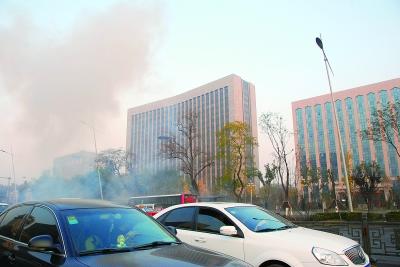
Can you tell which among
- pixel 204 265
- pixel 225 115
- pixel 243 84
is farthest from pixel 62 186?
pixel 204 265

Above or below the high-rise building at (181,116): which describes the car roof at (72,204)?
below

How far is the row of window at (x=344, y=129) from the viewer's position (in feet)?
256

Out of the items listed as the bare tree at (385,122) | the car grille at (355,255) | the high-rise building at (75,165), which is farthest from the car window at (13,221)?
the high-rise building at (75,165)

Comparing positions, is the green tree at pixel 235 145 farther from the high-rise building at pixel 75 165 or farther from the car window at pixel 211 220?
the car window at pixel 211 220

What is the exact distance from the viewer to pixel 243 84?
56.8 m

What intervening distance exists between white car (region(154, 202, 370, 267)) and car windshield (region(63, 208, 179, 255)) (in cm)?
145

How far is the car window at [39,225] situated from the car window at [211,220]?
8.27 feet

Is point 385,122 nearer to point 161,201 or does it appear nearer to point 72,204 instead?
point 161,201

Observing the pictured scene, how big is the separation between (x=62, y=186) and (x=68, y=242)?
4265 centimetres

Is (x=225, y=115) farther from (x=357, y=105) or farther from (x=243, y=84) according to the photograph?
(x=357, y=105)

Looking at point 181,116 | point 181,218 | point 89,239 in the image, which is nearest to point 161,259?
point 89,239

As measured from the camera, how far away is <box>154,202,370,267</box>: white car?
431cm

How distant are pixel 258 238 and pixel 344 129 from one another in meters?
86.0

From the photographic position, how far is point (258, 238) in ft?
15.7
